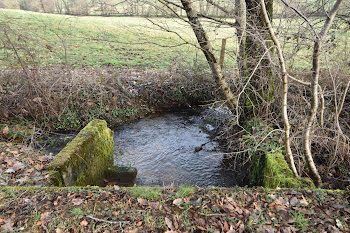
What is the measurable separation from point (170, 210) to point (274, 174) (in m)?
2.08

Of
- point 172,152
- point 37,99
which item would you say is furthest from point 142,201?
point 37,99

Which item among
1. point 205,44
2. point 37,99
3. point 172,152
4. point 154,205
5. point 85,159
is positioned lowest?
point 172,152

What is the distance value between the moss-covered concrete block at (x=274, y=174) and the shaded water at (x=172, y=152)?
979mm

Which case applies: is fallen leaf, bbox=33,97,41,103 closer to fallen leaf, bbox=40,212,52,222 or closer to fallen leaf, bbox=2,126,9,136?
fallen leaf, bbox=2,126,9,136

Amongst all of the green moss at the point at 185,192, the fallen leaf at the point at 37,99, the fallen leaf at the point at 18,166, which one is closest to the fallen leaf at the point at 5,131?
the fallen leaf at the point at 37,99

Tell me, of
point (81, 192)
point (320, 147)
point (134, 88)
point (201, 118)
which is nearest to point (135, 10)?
point (134, 88)

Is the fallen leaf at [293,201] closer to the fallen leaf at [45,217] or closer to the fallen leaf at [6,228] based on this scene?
the fallen leaf at [45,217]

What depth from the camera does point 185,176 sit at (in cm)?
580

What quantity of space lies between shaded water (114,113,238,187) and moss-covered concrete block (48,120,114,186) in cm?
103

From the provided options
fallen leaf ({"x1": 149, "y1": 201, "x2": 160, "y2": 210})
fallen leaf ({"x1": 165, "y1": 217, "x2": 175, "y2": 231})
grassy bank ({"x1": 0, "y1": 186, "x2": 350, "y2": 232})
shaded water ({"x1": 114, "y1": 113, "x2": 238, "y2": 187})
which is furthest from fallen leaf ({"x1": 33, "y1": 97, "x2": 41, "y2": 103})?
fallen leaf ({"x1": 165, "y1": 217, "x2": 175, "y2": 231})

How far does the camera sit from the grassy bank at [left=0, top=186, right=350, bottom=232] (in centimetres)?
252

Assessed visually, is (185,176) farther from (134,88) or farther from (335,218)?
(134,88)

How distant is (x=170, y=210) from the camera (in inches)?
108

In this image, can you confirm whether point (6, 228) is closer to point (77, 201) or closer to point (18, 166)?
point (77, 201)
